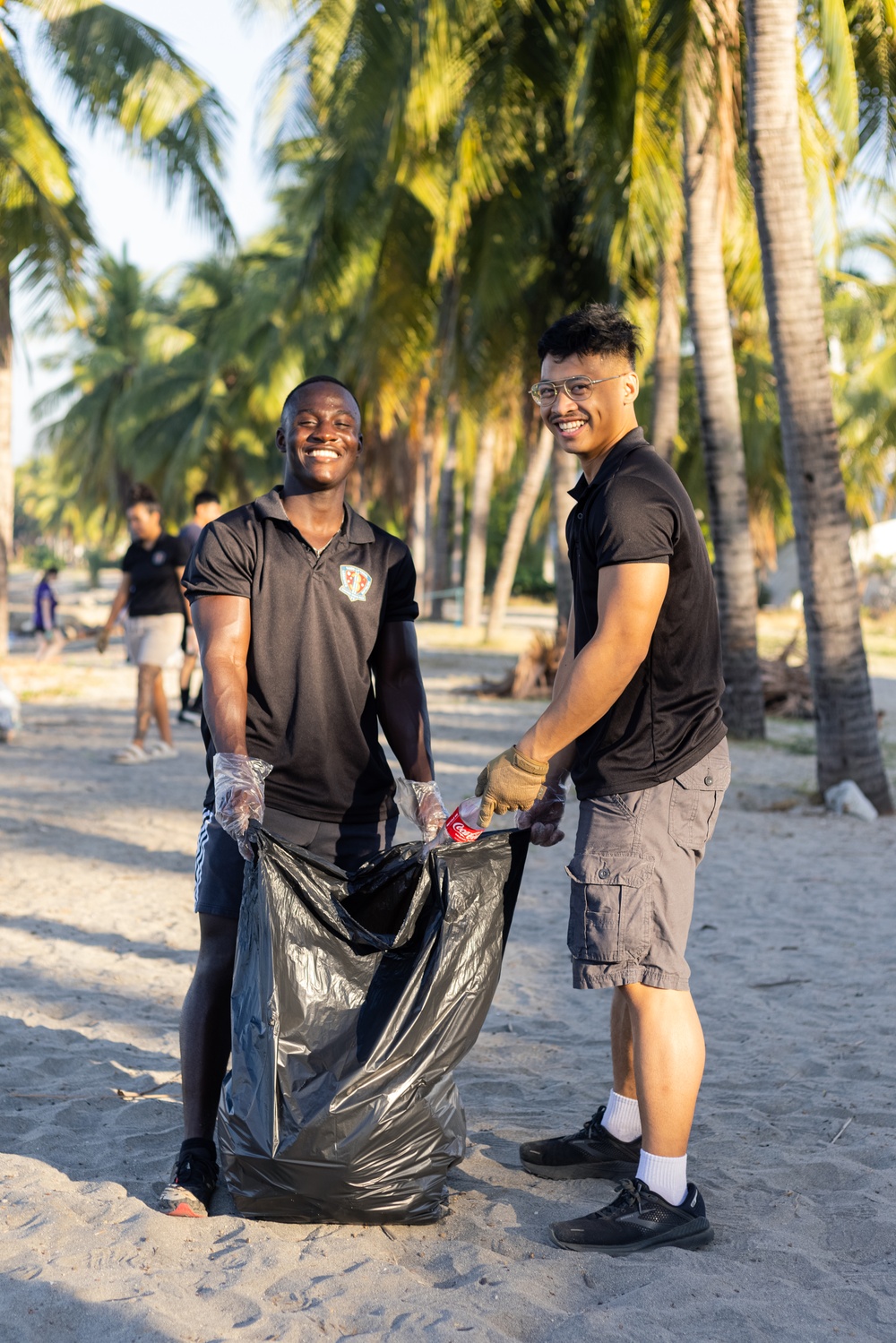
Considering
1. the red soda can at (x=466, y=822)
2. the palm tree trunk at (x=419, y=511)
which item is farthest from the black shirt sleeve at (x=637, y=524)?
the palm tree trunk at (x=419, y=511)

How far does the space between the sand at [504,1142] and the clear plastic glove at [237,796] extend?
901 millimetres

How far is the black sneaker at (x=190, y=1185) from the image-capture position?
2.88 meters

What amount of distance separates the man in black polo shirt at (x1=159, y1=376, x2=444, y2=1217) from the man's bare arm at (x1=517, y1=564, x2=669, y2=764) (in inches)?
26.4

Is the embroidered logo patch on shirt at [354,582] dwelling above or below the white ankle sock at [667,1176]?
above

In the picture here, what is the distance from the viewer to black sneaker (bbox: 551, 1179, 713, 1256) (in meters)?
2.79

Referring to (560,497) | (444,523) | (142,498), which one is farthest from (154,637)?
(444,523)

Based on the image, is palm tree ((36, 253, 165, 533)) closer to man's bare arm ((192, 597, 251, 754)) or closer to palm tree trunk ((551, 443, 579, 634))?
palm tree trunk ((551, 443, 579, 634))

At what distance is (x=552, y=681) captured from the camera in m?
14.2

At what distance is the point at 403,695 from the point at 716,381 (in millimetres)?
8367

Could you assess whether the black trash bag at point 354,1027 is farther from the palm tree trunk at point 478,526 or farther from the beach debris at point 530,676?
the palm tree trunk at point 478,526

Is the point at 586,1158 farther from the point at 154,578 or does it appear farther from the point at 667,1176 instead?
the point at 154,578

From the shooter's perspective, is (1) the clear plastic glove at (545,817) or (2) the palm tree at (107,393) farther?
(2) the palm tree at (107,393)

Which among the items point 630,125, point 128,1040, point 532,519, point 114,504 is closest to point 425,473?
point 532,519

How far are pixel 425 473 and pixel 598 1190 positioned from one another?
28583 millimetres
